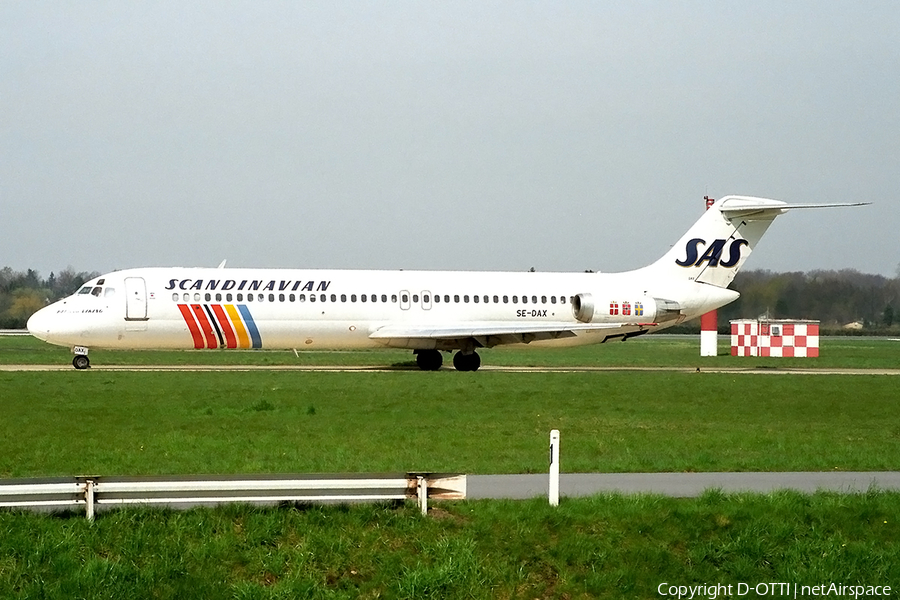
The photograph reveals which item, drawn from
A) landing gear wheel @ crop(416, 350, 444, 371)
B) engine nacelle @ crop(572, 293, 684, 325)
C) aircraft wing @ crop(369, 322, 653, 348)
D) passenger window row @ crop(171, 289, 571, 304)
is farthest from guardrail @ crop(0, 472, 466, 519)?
engine nacelle @ crop(572, 293, 684, 325)

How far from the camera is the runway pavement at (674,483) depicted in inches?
573

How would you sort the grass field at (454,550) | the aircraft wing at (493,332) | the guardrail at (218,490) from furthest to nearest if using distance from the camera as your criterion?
the aircraft wing at (493,332) < the guardrail at (218,490) < the grass field at (454,550)

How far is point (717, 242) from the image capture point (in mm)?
43750

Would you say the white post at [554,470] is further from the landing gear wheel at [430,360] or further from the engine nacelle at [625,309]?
the engine nacelle at [625,309]

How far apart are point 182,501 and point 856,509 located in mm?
7656

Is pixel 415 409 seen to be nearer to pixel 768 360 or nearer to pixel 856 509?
pixel 856 509

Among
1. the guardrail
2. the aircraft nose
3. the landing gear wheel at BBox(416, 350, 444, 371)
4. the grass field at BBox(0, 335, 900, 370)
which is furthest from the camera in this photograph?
the grass field at BBox(0, 335, 900, 370)

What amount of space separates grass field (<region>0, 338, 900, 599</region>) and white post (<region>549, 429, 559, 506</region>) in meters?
0.20

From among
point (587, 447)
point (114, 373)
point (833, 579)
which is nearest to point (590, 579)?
point (833, 579)

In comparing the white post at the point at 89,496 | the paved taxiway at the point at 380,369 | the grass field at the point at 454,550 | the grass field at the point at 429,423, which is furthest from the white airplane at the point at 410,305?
the white post at the point at 89,496

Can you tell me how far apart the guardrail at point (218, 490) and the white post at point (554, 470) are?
4.04 ft

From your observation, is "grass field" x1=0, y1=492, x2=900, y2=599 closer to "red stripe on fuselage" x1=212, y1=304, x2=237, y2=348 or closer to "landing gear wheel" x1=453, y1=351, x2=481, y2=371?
"red stripe on fuselage" x1=212, y1=304, x2=237, y2=348

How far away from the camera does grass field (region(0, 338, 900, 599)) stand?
11.6 meters

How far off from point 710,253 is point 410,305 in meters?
11.6
